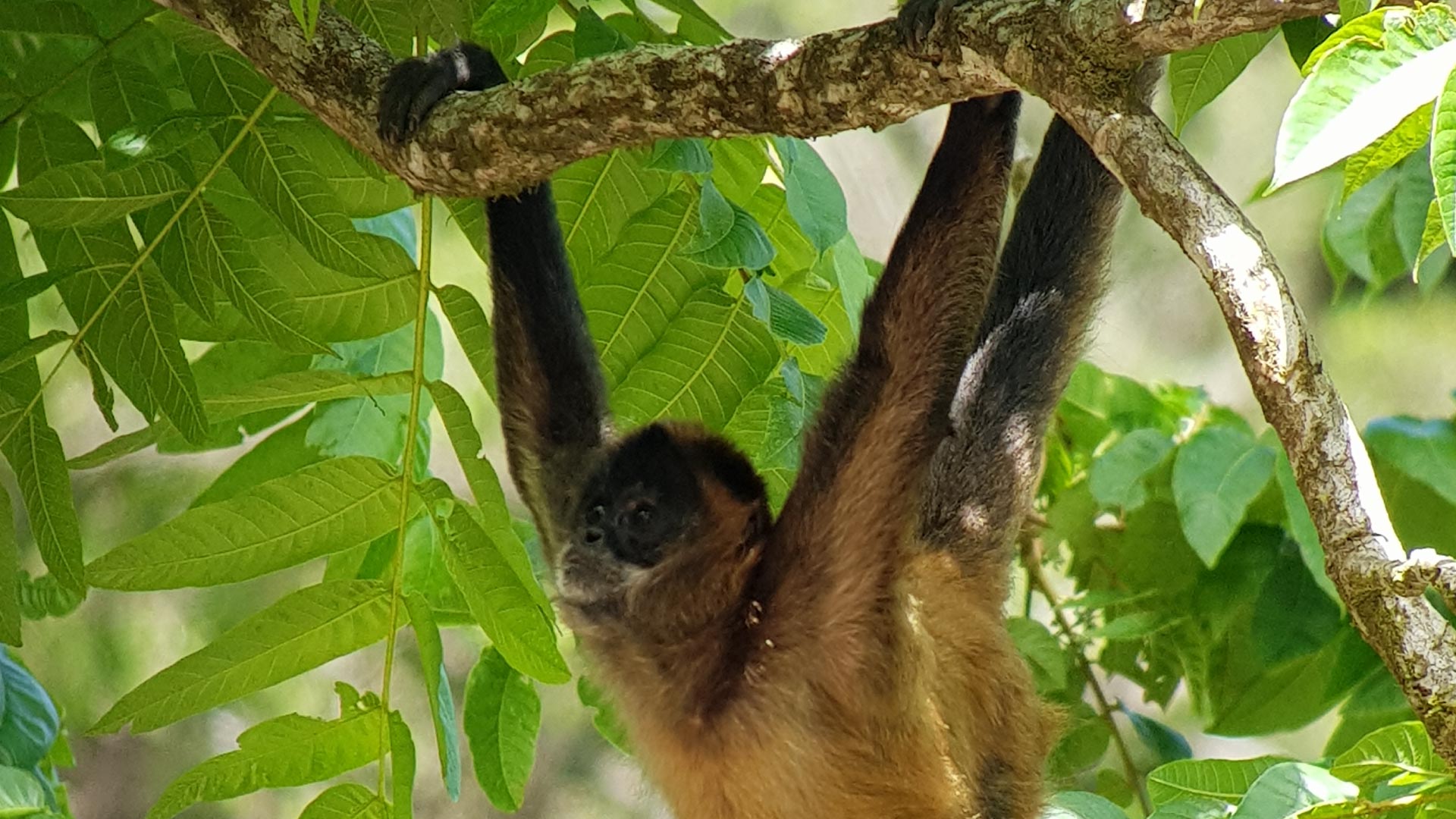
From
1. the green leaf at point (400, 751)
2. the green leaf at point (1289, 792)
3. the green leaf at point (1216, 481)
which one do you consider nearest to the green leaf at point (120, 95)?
the green leaf at point (400, 751)

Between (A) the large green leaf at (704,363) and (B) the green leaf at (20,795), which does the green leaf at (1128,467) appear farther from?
(B) the green leaf at (20,795)

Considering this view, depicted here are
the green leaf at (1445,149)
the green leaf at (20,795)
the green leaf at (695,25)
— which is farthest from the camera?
the green leaf at (695,25)

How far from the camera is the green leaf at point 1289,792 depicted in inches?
111

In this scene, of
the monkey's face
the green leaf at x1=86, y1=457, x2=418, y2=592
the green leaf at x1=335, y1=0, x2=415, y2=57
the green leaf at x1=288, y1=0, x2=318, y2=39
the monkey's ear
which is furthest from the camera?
the monkey's ear

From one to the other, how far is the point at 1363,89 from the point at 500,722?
2992 millimetres

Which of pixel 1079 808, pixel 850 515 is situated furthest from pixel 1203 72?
pixel 1079 808

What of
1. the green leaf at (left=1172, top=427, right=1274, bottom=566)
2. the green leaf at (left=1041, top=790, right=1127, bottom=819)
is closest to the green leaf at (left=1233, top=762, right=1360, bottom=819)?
the green leaf at (left=1041, top=790, right=1127, bottom=819)

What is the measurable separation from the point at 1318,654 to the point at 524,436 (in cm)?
259

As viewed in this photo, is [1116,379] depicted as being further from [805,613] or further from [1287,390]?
[1287,390]

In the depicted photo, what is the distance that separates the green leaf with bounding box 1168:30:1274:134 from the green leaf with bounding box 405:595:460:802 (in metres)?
2.03

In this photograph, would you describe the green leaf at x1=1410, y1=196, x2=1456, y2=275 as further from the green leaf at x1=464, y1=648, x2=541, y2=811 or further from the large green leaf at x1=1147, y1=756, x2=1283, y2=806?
the green leaf at x1=464, y1=648, x2=541, y2=811

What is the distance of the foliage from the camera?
10.6 ft

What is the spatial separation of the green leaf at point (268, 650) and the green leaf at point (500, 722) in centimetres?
52

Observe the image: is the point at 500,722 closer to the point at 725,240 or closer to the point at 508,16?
the point at 725,240
